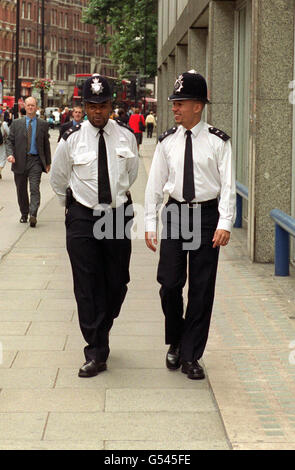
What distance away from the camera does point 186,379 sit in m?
6.38

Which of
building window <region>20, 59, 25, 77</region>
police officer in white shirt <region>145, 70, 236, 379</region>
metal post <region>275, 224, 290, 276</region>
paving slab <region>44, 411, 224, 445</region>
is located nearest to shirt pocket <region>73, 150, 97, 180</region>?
police officer in white shirt <region>145, 70, 236, 379</region>

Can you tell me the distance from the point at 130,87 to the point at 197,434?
39.8m

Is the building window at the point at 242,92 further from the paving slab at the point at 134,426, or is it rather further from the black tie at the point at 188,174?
the paving slab at the point at 134,426

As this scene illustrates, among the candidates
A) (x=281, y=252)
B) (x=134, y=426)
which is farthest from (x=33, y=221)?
(x=134, y=426)

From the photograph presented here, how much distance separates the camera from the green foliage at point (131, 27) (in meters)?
63.8

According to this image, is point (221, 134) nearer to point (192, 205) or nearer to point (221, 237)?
point (192, 205)

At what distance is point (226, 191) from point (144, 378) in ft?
4.13

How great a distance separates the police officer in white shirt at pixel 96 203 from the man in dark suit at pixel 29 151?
8089 mm

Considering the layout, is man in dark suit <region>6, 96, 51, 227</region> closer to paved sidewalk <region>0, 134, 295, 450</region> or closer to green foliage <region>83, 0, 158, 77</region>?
paved sidewalk <region>0, 134, 295, 450</region>

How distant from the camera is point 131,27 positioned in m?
66.2

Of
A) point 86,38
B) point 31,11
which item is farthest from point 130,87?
point 86,38

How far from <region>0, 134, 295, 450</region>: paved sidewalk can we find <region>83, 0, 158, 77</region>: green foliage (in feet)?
179

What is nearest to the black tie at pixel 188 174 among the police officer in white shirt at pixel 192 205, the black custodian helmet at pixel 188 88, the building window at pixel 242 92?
the police officer in white shirt at pixel 192 205
